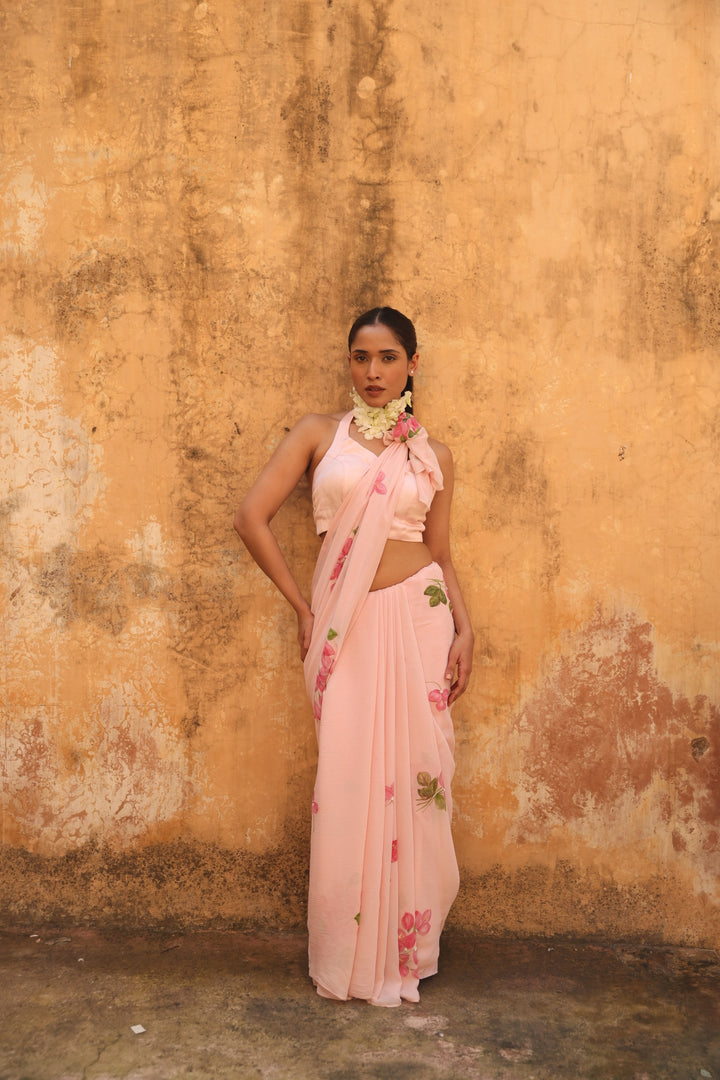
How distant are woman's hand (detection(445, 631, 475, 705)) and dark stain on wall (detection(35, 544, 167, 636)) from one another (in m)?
1.13

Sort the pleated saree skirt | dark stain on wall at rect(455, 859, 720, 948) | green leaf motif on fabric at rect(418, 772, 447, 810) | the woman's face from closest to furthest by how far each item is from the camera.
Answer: the pleated saree skirt → green leaf motif on fabric at rect(418, 772, 447, 810) → the woman's face → dark stain on wall at rect(455, 859, 720, 948)

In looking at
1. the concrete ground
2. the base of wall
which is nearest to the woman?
the concrete ground

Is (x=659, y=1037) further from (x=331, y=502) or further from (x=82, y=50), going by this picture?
(x=82, y=50)

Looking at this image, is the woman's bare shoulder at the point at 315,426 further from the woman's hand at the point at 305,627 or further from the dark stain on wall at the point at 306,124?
the dark stain on wall at the point at 306,124

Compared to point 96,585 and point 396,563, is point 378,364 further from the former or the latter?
point 96,585

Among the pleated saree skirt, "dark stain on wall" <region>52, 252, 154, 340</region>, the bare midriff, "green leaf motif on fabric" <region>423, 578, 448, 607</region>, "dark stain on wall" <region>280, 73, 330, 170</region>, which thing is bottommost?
the pleated saree skirt

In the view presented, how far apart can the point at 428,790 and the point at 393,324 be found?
5.30 feet

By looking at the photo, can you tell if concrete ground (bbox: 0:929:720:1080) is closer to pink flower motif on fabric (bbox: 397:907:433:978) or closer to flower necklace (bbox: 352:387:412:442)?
pink flower motif on fabric (bbox: 397:907:433:978)

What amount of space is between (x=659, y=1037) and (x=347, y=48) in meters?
3.59

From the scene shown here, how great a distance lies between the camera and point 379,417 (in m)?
3.04

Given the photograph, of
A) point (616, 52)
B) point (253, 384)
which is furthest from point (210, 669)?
point (616, 52)

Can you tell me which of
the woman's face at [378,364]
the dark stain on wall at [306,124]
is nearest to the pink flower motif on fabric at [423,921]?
the woman's face at [378,364]

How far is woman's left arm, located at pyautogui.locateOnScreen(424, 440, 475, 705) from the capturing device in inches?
122

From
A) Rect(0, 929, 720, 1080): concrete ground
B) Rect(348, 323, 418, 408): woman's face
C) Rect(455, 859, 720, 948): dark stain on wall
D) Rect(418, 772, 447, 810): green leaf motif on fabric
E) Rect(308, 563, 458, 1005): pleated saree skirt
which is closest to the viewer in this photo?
Rect(0, 929, 720, 1080): concrete ground
